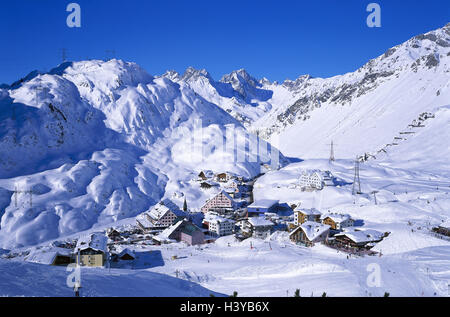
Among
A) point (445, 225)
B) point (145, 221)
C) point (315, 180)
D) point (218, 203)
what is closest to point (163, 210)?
point (145, 221)

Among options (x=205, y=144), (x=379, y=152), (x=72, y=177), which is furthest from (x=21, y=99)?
(x=379, y=152)

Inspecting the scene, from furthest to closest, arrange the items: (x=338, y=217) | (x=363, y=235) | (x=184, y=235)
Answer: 1. (x=184, y=235)
2. (x=338, y=217)
3. (x=363, y=235)

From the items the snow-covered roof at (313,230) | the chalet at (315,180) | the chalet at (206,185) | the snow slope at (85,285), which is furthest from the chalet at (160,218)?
the snow slope at (85,285)

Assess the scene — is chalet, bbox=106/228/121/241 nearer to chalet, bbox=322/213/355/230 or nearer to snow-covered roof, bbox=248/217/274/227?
snow-covered roof, bbox=248/217/274/227

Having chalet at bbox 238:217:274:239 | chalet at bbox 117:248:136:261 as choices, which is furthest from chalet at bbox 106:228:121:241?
chalet at bbox 238:217:274:239

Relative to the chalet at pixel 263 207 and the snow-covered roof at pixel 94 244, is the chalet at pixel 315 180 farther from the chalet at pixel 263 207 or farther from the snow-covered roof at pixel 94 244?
the snow-covered roof at pixel 94 244

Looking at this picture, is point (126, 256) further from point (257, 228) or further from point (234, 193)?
point (234, 193)
